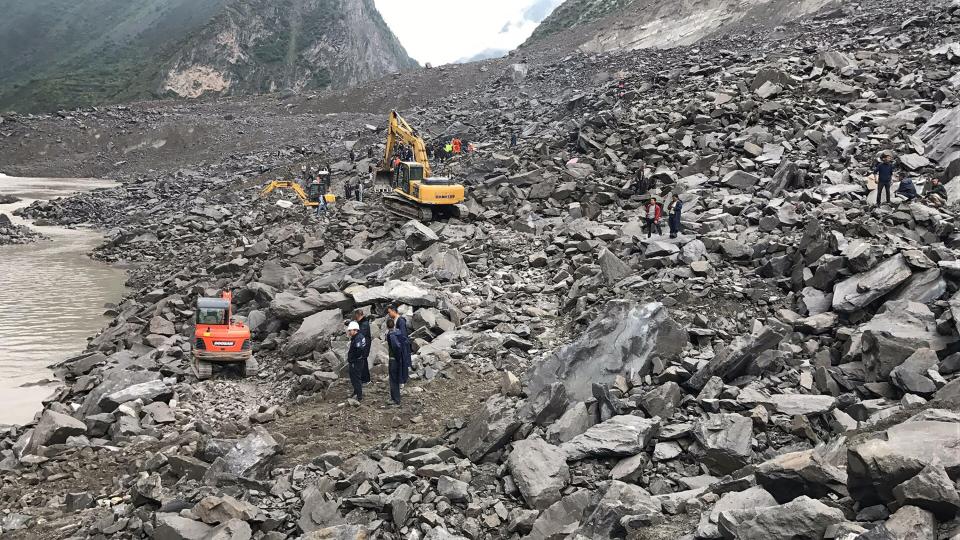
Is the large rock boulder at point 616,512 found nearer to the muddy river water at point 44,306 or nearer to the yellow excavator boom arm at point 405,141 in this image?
the muddy river water at point 44,306

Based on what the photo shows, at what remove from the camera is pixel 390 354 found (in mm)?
9938

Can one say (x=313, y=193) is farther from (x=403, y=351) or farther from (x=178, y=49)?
(x=178, y=49)

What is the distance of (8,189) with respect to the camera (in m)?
46.4

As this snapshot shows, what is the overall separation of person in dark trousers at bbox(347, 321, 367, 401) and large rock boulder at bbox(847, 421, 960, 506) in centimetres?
719

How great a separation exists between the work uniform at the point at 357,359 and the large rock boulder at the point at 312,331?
109 inches

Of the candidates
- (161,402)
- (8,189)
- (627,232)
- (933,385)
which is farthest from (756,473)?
(8,189)

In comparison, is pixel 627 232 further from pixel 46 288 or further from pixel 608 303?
pixel 46 288

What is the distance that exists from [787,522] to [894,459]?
0.90 meters

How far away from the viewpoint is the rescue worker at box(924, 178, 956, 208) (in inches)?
535

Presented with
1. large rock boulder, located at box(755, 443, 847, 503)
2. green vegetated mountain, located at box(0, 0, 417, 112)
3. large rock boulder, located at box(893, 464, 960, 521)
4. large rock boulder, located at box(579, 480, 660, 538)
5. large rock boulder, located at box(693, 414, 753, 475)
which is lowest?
large rock boulder, located at box(693, 414, 753, 475)

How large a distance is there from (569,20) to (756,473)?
74.8 meters

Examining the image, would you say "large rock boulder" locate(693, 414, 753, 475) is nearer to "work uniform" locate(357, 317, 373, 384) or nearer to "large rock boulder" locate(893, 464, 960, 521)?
"large rock boulder" locate(893, 464, 960, 521)

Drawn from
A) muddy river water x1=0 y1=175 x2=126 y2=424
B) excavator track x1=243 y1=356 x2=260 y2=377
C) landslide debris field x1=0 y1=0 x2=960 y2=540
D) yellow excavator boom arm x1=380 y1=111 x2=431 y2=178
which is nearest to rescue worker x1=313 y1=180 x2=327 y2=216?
landslide debris field x1=0 y1=0 x2=960 y2=540

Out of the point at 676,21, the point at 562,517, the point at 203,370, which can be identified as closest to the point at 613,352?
the point at 562,517
